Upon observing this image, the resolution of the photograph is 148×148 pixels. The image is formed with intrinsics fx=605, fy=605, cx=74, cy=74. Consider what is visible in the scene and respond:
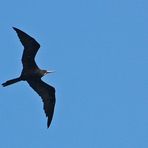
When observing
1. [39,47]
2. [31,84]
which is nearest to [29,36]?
[39,47]

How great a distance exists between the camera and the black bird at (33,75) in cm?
2164

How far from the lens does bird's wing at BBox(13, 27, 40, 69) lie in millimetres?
21625

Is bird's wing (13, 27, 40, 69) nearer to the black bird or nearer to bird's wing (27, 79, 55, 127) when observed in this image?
the black bird

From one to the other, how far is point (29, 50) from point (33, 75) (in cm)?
92

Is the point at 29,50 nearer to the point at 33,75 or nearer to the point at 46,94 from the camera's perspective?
the point at 33,75

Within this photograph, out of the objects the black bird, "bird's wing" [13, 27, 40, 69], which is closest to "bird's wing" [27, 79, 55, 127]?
the black bird

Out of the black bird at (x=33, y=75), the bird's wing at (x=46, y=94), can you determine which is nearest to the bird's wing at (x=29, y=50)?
the black bird at (x=33, y=75)

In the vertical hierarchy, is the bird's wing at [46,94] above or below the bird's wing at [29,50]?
below

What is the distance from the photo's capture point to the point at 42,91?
2289cm

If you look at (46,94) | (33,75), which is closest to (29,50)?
(33,75)

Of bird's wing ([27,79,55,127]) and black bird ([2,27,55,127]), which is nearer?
black bird ([2,27,55,127])

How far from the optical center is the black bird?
21.6 m

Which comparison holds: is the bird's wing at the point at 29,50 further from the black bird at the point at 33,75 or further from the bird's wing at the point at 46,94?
the bird's wing at the point at 46,94

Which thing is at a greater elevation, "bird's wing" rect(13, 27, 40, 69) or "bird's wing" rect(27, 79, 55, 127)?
"bird's wing" rect(13, 27, 40, 69)
